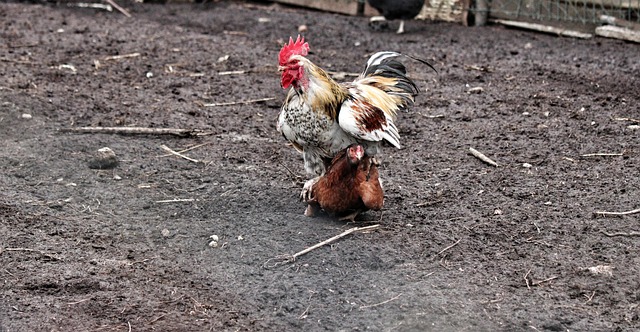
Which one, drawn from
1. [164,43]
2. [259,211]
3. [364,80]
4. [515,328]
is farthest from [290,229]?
[164,43]

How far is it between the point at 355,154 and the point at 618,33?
5.28 m

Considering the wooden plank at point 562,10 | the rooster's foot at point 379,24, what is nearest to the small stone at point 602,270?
the wooden plank at point 562,10

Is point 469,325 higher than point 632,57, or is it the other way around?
point 632,57

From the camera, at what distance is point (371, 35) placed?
9.80 metres

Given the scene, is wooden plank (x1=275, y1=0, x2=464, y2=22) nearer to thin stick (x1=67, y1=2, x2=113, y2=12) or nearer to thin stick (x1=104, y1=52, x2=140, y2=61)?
thin stick (x1=67, y1=2, x2=113, y2=12)

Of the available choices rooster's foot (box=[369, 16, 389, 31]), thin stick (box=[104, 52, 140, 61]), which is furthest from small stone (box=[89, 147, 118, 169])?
rooster's foot (box=[369, 16, 389, 31])

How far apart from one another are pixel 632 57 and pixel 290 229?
4.96m

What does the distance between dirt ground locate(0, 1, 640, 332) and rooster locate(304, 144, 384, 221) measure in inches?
6.0

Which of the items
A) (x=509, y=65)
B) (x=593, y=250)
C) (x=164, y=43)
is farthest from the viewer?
(x=164, y=43)

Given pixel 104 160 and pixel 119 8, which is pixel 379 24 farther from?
pixel 104 160

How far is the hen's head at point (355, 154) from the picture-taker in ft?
15.7

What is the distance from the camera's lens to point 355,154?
15.7 ft

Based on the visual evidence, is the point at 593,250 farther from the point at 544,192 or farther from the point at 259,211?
the point at 259,211

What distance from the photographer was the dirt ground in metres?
4.14
